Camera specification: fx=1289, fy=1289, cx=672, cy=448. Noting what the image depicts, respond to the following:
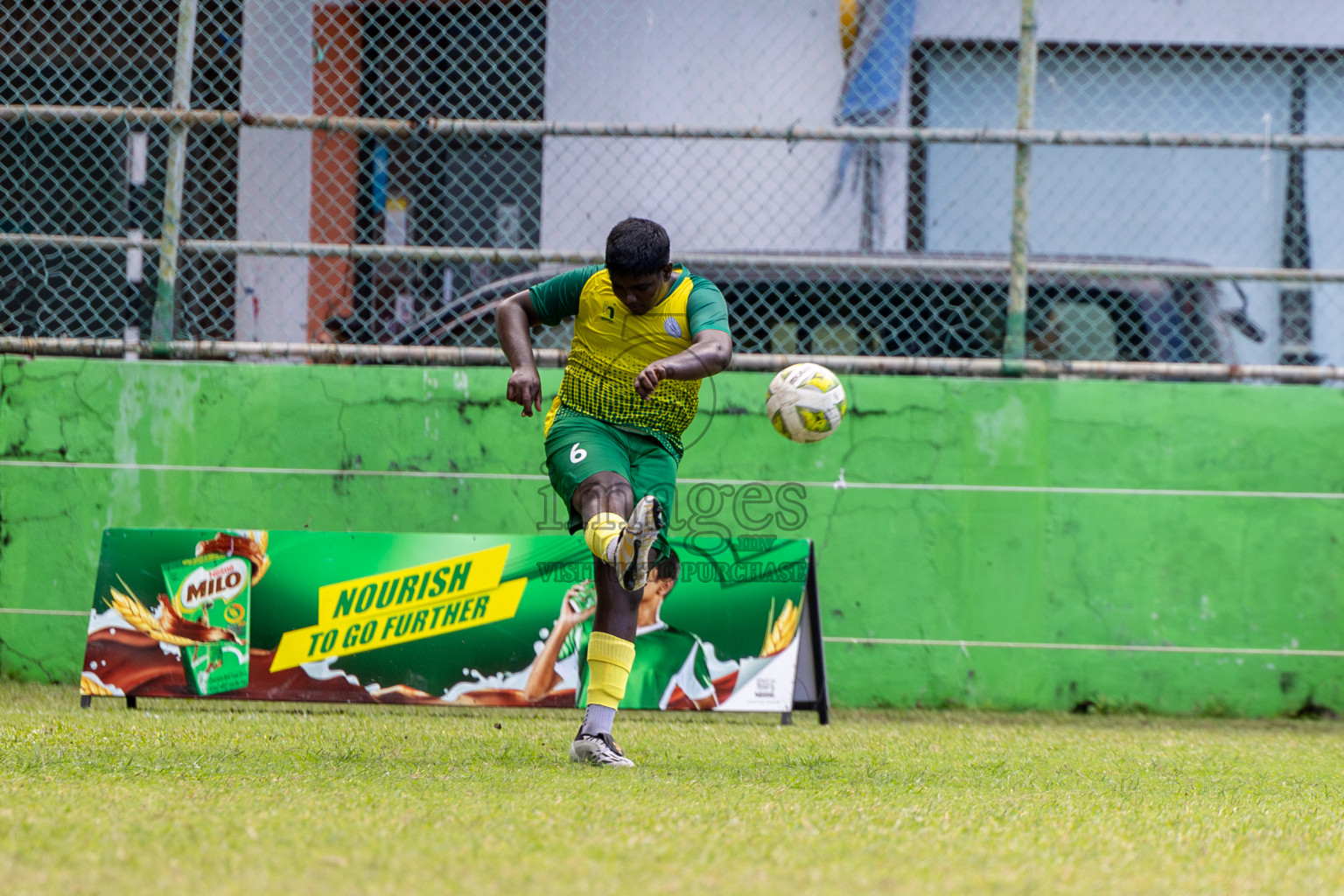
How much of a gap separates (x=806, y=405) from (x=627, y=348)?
73cm

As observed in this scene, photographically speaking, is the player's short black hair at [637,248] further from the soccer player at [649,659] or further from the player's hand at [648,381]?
the soccer player at [649,659]

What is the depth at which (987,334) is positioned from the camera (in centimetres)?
653

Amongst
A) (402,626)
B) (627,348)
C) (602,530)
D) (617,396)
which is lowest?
(402,626)

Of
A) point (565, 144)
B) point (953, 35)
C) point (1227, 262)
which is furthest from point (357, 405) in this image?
point (1227, 262)

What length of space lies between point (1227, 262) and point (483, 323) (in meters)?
5.71

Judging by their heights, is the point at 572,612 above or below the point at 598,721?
above

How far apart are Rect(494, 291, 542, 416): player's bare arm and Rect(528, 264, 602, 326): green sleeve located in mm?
30

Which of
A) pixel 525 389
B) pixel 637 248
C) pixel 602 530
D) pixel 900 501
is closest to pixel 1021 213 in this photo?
pixel 900 501

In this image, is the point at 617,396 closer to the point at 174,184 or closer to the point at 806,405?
the point at 806,405

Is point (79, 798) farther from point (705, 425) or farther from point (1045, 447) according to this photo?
point (1045, 447)

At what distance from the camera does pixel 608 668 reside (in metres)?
3.97

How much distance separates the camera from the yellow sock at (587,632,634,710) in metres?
3.94

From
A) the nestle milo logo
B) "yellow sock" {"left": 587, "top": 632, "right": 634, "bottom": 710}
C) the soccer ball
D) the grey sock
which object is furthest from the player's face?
the nestle milo logo

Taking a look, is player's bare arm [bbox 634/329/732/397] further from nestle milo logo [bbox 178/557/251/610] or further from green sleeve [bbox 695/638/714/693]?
nestle milo logo [bbox 178/557/251/610]
